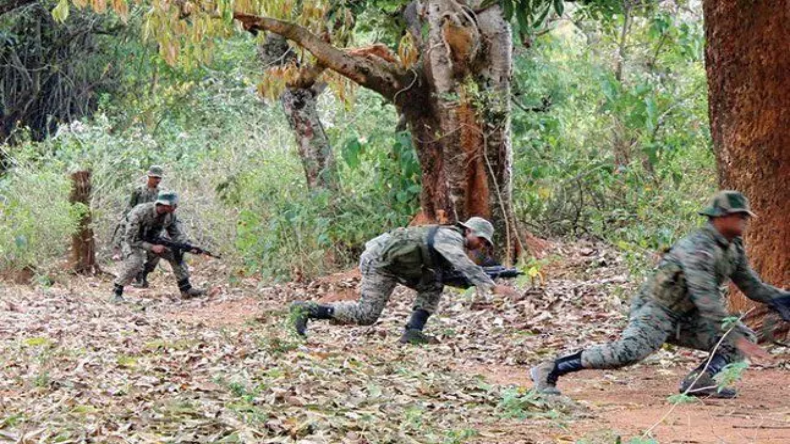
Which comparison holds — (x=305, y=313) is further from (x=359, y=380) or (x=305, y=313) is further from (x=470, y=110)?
(x=470, y=110)

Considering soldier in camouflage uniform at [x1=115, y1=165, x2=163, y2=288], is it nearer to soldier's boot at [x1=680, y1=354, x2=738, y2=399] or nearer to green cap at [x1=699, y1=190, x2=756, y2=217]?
soldier's boot at [x1=680, y1=354, x2=738, y2=399]

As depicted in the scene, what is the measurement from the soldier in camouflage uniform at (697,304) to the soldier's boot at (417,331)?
266 centimetres

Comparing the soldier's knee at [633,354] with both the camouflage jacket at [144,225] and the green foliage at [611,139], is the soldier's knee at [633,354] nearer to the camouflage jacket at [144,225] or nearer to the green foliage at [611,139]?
the green foliage at [611,139]

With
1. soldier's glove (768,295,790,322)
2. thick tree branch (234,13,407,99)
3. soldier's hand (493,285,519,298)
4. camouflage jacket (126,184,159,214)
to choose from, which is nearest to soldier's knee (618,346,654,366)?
soldier's glove (768,295,790,322)

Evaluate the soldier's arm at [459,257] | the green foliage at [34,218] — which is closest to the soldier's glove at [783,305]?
the soldier's arm at [459,257]

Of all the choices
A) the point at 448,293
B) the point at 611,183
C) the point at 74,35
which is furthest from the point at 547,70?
the point at 74,35

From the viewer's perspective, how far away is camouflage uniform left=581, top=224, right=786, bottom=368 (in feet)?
24.3

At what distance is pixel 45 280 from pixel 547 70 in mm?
7410

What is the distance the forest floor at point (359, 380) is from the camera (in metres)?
6.27

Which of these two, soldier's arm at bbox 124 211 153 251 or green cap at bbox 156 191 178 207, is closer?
green cap at bbox 156 191 178 207

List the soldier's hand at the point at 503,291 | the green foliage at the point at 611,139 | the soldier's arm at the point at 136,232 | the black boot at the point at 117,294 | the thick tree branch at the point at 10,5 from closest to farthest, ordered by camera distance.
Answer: the soldier's hand at the point at 503,291 < the green foliage at the point at 611,139 < the black boot at the point at 117,294 < the soldier's arm at the point at 136,232 < the thick tree branch at the point at 10,5

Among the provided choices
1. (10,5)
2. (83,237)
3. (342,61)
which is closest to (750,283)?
(342,61)

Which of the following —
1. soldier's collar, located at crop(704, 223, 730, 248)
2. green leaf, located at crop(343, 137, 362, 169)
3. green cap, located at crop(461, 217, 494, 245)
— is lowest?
green cap, located at crop(461, 217, 494, 245)

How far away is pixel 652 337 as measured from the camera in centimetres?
764
